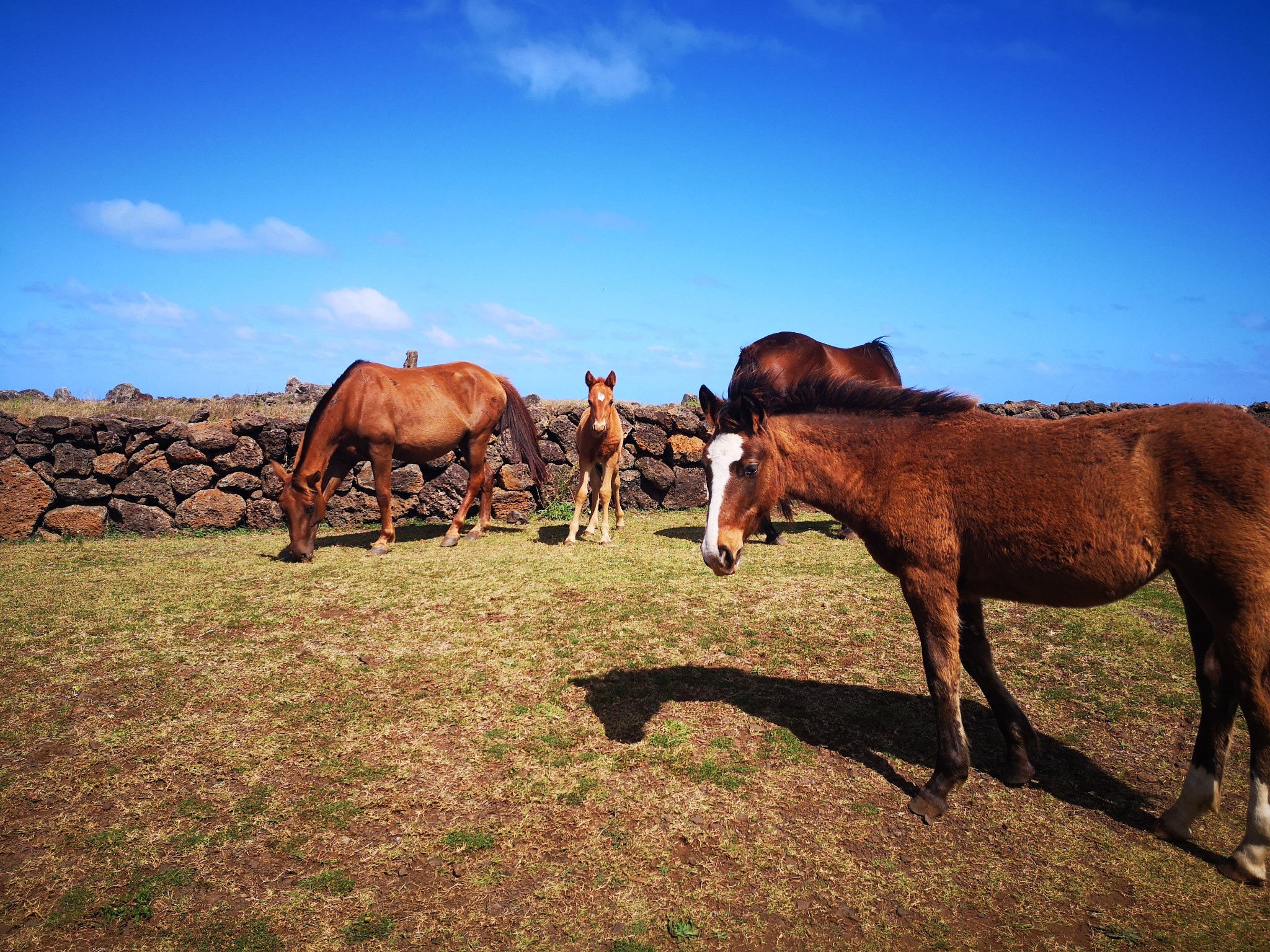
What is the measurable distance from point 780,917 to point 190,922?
2637mm

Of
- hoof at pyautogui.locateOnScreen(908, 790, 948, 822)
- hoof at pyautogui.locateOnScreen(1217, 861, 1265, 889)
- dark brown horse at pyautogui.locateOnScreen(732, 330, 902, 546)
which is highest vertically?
dark brown horse at pyautogui.locateOnScreen(732, 330, 902, 546)

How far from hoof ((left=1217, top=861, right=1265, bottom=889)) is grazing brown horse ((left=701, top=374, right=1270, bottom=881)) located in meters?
0.01

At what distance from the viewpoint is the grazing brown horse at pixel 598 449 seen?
9.39m

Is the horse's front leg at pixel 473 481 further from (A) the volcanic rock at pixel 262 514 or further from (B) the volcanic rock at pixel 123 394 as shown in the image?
(B) the volcanic rock at pixel 123 394

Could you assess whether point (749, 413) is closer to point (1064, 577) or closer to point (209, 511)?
point (1064, 577)

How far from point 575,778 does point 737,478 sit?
6.66ft

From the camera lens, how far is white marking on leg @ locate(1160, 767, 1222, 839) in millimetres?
3715

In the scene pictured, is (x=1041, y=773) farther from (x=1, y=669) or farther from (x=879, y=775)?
(x=1, y=669)

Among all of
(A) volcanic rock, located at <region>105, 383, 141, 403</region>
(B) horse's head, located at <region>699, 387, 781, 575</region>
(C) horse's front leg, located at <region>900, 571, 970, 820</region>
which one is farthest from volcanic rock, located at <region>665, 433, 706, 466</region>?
(A) volcanic rock, located at <region>105, 383, 141, 403</region>

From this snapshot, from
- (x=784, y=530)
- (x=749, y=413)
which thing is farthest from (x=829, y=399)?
(x=784, y=530)

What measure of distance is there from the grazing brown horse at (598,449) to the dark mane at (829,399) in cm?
497

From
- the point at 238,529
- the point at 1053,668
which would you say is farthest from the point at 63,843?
the point at 238,529

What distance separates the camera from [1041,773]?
173 inches

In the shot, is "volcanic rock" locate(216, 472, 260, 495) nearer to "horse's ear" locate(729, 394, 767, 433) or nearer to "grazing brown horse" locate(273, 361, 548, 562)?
"grazing brown horse" locate(273, 361, 548, 562)
